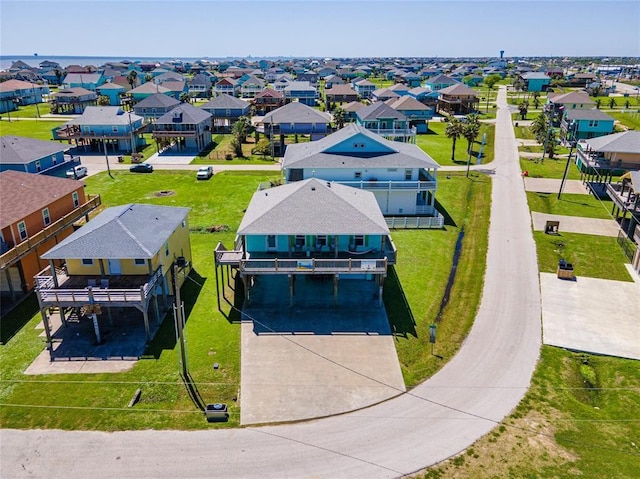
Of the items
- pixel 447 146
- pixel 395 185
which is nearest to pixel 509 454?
pixel 395 185

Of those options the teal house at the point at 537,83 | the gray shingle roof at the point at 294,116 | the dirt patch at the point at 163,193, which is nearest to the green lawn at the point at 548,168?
the gray shingle roof at the point at 294,116

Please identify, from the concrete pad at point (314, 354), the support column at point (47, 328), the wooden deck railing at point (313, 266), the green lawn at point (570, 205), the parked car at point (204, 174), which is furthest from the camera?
the parked car at point (204, 174)

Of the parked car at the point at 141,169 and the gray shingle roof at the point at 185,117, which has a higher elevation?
the gray shingle roof at the point at 185,117

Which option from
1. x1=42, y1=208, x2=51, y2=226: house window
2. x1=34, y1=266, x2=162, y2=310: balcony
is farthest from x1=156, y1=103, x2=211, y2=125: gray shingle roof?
x1=34, y1=266, x2=162, y2=310: balcony

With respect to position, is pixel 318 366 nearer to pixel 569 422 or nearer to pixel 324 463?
pixel 324 463

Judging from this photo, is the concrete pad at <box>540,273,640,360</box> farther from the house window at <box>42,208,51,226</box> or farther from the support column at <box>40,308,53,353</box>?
the house window at <box>42,208,51,226</box>

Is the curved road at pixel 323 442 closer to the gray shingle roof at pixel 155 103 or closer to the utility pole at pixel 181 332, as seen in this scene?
the utility pole at pixel 181 332

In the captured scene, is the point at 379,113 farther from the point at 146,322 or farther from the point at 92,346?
the point at 92,346
